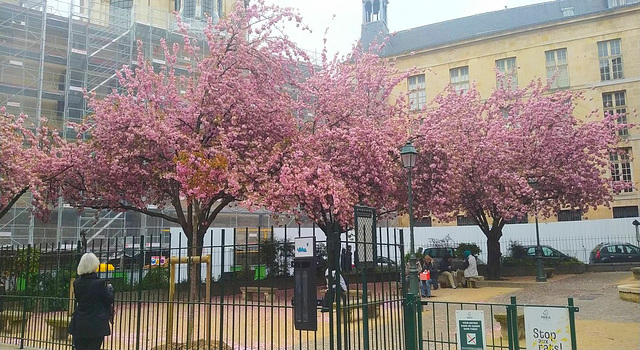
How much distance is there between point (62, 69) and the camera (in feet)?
99.3

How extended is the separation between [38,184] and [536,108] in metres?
21.5

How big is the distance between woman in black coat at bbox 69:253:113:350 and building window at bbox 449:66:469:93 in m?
40.0

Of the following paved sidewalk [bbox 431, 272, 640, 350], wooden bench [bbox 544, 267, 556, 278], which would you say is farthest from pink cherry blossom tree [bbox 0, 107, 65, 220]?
wooden bench [bbox 544, 267, 556, 278]

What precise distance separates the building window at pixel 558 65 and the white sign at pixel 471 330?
37588 mm

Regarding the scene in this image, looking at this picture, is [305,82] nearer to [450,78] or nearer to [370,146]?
[370,146]

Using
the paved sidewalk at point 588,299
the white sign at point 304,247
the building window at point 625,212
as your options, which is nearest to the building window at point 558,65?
the building window at point 625,212

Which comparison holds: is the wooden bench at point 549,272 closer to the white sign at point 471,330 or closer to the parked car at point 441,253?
the parked car at point 441,253

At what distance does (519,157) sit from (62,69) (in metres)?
24.1

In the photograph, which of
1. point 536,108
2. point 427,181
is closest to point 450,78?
point 536,108

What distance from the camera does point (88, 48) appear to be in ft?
95.6

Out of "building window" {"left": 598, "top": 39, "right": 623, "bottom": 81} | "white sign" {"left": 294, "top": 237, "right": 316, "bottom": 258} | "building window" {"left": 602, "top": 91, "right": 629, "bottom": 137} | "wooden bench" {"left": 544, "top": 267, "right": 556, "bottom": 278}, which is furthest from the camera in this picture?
"building window" {"left": 598, "top": 39, "right": 623, "bottom": 81}

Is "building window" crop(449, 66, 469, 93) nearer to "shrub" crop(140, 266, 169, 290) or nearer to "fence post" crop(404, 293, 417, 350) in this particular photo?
"shrub" crop(140, 266, 169, 290)

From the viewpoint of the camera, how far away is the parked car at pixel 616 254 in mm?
29062

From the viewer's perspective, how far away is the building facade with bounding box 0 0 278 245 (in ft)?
88.0
